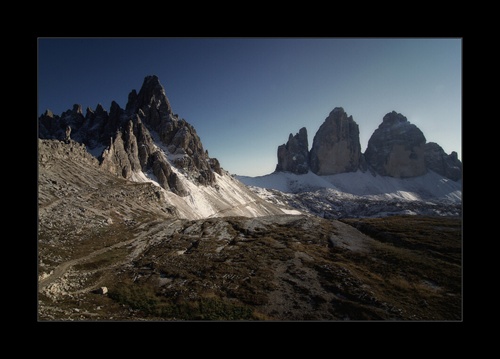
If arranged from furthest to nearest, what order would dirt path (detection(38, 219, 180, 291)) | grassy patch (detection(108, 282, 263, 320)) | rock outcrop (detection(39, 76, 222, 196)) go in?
rock outcrop (detection(39, 76, 222, 196)) → dirt path (detection(38, 219, 180, 291)) → grassy patch (detection(108, 282, 263, 320))

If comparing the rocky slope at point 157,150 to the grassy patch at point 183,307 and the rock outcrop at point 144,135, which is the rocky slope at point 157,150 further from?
the grassy patch at point 183,307

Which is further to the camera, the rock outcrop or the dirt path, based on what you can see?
the rock outcrop

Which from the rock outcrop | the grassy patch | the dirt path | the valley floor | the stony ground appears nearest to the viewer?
the grassy patch

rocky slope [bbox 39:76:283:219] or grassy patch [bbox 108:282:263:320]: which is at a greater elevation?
rocky slope [bbox 39:76:283:219]

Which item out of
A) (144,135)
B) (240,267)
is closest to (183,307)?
(240,267)

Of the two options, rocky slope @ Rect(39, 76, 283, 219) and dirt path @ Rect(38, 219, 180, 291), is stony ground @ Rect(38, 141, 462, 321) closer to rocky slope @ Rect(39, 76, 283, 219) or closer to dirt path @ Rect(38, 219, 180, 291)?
dirt path @ Rect(38, 219, 180, 291)

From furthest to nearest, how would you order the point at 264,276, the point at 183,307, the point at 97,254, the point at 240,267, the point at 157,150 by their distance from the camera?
the point at 157,150, the point at 97,254, the point at 240,267, the point at 264,276, the point at 183,307

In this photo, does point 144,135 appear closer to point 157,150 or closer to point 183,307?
point 157,150

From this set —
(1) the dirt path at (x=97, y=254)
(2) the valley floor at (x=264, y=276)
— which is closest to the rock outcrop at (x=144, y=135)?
(1) the dirt path at (x=97, y=254)

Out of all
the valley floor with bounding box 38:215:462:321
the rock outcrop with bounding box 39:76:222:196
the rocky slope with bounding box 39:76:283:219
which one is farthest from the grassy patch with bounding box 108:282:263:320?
the rock outcrop with bounding box 39:76:222:196

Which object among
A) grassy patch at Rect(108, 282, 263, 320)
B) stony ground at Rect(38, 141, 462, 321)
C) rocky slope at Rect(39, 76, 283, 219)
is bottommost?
grassy patch at Rect(108, 282, 263, 320)
